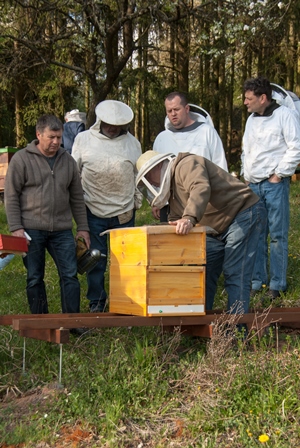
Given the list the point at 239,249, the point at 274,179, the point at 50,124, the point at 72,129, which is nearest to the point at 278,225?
the point at 274,179

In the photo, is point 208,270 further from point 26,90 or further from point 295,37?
point 26,90

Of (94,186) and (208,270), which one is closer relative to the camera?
(208,270)

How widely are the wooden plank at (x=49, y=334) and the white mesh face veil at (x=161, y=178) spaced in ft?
4.45

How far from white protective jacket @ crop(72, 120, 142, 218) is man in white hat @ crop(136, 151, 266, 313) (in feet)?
3.35

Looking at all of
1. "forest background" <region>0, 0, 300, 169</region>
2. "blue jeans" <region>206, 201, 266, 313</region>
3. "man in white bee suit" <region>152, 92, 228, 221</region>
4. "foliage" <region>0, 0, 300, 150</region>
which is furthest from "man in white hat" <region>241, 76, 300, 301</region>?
"forest background" <region>0, 0, 300, 169</region>

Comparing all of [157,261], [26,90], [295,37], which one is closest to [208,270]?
[157,261]

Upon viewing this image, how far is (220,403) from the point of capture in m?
4.64

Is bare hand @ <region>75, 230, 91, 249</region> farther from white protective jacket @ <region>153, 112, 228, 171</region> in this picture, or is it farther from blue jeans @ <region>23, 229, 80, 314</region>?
white protective jacket @ <region>153, 112, 228, 171</region>

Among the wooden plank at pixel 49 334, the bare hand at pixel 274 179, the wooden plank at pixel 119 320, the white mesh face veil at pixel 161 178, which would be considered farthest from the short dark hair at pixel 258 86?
the wooden plank at pixel 49 334

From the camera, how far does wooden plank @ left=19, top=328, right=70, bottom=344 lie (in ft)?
16.6

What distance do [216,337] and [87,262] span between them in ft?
5.79

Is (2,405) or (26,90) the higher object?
(26,90)

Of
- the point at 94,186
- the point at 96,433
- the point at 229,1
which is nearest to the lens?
the point at 96,433

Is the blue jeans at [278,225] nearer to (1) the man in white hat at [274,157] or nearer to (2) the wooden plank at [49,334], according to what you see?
(1) the man in white hat at [274,157]
